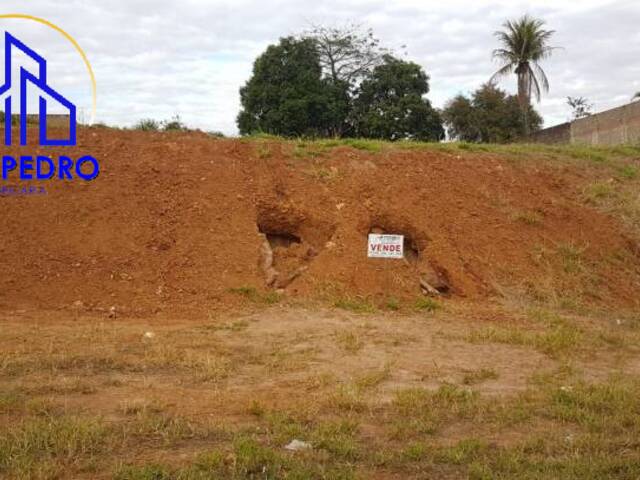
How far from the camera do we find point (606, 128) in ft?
61.9

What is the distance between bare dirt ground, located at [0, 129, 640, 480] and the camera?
3.88m

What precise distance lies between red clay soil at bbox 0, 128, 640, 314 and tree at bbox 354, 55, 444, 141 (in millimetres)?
13873

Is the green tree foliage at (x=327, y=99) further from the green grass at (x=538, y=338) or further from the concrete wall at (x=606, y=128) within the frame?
the green grass at (x=538, y=338)

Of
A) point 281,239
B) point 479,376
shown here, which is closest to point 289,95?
point 281,239

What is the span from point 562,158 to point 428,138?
1298 cm

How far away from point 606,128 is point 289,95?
11240 millimetres

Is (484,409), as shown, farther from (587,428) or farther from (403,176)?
(403,176)

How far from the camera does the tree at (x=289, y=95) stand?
24594 mm

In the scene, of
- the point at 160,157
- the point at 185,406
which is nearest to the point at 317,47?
the point at 160,157

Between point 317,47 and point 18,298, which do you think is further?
point 317,47

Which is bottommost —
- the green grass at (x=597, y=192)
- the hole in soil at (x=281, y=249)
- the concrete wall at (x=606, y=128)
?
the hole in soil at (x=281, y=249)

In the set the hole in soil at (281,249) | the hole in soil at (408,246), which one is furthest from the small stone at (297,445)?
the hole in soil at (408,246)

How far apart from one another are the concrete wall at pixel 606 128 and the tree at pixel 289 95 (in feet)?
28.3

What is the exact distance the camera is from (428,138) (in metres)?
25.1
